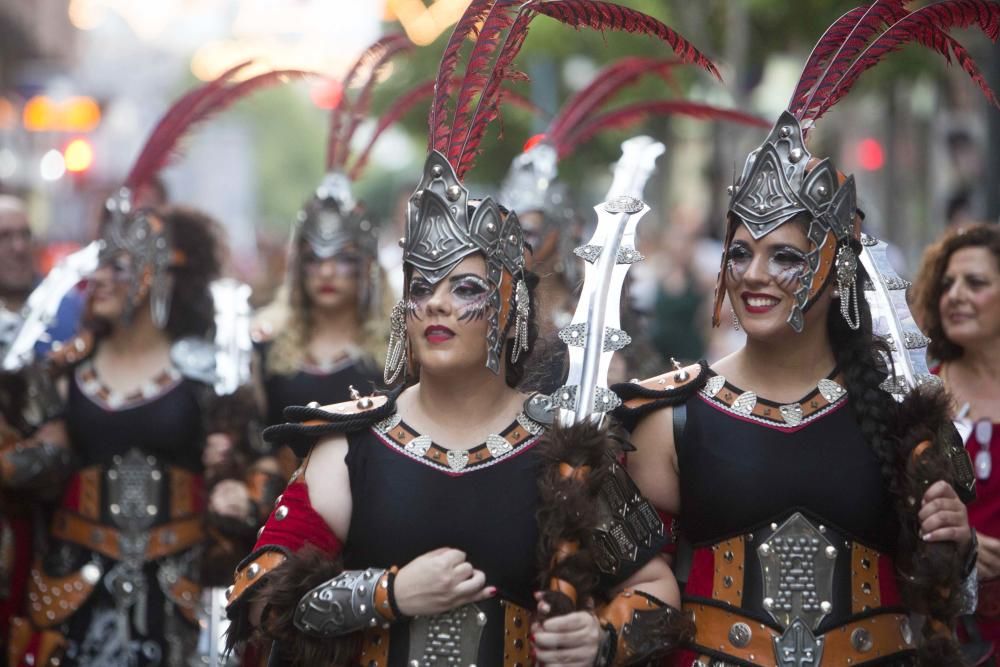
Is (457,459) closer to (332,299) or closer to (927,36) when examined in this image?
(927,36)

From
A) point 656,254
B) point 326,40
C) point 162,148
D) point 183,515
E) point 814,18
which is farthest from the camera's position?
point 326,40

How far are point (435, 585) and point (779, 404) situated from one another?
3.60 ft

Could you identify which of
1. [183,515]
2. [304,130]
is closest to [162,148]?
[183,515]

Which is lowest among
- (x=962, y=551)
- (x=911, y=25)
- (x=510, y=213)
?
(x=962, y=551)

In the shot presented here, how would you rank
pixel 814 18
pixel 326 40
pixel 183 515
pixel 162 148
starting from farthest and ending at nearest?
pixel 326 40, pixel 814 18, pixel 162 148, pixel 183 515

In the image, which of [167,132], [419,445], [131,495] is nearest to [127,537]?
[131,495]

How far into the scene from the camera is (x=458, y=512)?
14.0 ft

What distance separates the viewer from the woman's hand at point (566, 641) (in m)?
3.97

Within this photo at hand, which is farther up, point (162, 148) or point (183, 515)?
point (162, 148)

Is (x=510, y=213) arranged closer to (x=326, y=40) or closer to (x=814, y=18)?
(x=814, y=18)

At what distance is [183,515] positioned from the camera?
6.51 metres

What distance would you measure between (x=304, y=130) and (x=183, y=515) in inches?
2807

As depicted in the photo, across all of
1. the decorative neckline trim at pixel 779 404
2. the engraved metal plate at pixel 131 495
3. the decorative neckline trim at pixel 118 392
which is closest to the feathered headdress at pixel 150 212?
the decorative neckline trim at pixel 118 392

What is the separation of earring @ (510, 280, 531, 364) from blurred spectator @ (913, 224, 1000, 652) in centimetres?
181
